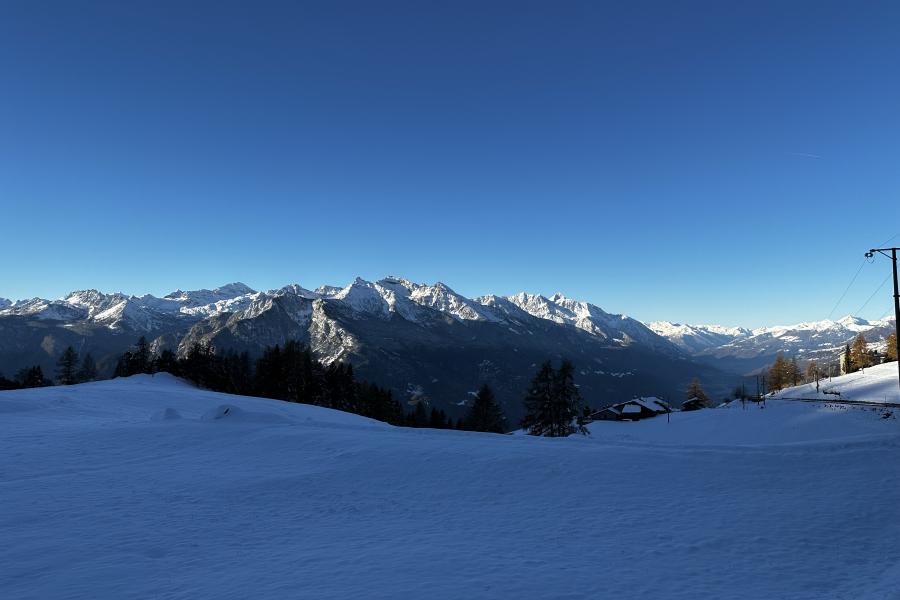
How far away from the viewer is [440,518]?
1270cm

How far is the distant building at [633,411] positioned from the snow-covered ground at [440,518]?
73325 mm

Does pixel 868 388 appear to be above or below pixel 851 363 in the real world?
below

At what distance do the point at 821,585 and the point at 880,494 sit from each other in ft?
22.8

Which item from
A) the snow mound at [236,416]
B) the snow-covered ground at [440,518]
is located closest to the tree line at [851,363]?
the snow-covered ground at [440,518]

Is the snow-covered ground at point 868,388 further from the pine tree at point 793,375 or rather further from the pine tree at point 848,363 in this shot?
the pine tree at point 848,363

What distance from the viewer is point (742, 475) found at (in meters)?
15.5

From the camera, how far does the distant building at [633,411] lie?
88.8 meters

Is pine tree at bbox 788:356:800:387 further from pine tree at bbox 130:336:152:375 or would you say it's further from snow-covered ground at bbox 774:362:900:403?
pine tree at bbox 130:336:152:375

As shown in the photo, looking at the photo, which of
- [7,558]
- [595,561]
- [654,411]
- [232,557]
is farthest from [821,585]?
[654,411]

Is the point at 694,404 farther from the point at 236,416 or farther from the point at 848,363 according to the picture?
the point at 236,416

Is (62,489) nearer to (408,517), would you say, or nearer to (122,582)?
(122,582)

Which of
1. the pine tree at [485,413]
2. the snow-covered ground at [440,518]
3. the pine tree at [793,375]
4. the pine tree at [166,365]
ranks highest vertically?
the pine tree at [793,375]

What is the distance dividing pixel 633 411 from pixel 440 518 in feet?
279

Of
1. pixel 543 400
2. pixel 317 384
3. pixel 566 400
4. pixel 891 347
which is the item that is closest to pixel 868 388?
pixel 566 400
